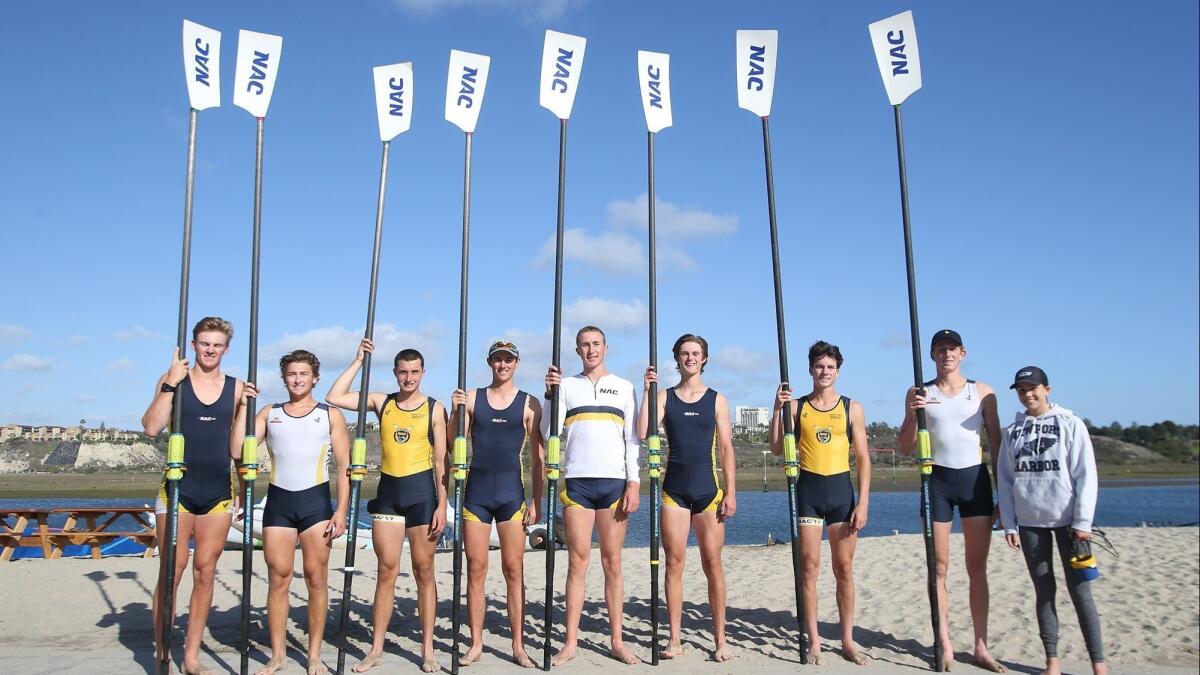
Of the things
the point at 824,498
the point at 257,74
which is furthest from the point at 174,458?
the point at 824,498

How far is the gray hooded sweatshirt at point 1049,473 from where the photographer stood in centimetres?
507

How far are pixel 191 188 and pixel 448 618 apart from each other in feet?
14.8

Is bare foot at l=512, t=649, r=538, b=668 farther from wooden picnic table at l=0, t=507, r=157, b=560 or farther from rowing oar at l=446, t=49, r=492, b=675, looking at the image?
wooden picnic table at l=0, t=507, r=157, b=560

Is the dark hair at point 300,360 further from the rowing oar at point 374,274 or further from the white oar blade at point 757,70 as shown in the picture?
the white oar blade at point 757,70

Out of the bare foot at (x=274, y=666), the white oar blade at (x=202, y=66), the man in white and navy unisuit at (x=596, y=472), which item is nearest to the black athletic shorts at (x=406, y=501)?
the man in white and navy unisuit at (x=596, y=472)

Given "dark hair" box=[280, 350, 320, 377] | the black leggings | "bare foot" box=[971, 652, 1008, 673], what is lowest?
"bare foot" box=[971, 652, 1008, 673]

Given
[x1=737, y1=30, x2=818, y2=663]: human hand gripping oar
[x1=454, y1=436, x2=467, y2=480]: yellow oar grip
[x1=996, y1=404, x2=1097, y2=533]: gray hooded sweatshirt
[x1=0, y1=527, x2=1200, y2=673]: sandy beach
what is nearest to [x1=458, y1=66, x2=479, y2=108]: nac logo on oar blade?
[x1=737, y1=30, x2=818, y2=663]: human hand gripping oar

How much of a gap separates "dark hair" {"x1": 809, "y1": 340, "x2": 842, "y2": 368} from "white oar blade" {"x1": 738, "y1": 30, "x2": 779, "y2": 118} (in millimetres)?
2223

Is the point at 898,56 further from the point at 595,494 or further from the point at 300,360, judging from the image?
the point at 300,360

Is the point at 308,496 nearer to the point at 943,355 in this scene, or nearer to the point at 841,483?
the point at 841,483

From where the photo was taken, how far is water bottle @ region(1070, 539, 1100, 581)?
4.98m

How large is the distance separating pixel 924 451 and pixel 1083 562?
1171 millimetres

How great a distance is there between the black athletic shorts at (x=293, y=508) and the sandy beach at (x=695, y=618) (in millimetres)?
1113

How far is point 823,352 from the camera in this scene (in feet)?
19.8
